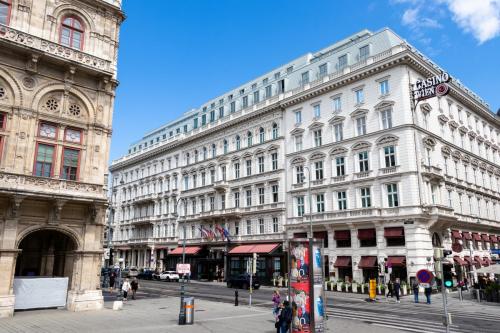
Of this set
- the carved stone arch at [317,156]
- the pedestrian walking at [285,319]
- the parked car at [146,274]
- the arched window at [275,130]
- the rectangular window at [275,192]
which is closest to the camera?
the pedestrian walking at [285,319]

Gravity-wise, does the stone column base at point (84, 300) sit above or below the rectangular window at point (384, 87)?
below

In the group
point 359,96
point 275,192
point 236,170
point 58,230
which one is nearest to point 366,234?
point 275,192

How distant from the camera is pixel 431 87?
37.3 metres

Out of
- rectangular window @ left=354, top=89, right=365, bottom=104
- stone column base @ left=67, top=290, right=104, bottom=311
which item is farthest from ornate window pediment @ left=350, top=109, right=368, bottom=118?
stone column base @ left=67, top=290, right=104, bottom=311

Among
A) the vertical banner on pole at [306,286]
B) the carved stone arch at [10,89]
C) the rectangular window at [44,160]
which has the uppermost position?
the carved stone arch at [10,89]

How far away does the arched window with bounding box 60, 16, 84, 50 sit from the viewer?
78.9 ft

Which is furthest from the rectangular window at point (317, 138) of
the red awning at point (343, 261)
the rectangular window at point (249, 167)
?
the red awning at point (343, 261)

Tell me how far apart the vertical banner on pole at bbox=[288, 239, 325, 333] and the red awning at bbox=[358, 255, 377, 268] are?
82.1 ft

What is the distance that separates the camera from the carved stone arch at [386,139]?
38478mm

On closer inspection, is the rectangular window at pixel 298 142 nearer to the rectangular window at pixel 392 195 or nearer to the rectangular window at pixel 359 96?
the rectangular window at pixel 359 96

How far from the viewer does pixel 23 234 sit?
20672 millimetres

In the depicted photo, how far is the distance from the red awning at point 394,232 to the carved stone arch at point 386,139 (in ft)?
27.8

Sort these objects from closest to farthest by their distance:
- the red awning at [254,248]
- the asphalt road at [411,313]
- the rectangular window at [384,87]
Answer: the asphalt road at [411,313]
the rectangular window at [384,87]
the red awning at [254,248]

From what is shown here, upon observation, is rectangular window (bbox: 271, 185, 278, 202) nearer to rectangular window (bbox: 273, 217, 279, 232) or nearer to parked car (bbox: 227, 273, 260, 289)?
rectangular window (bbox: 273, 217, 279, 232)
